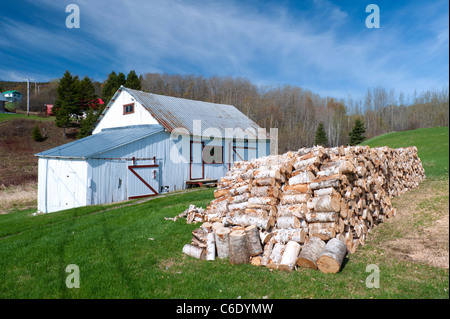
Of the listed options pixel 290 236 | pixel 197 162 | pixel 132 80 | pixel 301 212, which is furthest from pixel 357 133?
pixel 290 236

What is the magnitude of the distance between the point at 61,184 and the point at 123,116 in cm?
819

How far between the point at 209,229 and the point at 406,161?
12582 mm

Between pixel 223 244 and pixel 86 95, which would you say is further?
pixel 86 95

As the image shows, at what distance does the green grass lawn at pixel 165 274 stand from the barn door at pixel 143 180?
872 centimetres

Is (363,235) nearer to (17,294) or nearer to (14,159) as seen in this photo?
(17,294)

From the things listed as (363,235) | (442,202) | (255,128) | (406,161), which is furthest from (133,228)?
(255,128)

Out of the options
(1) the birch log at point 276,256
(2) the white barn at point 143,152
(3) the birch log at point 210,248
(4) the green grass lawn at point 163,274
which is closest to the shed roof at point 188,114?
(2) the white barn at point 143,152

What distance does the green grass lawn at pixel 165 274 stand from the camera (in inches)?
204

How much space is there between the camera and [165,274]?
614 cm

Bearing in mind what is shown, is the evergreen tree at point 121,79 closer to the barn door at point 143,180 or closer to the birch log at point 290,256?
the barn door at point 143,180

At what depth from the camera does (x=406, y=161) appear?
48.3 ft

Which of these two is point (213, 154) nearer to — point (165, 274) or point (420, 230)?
point (420, 230)

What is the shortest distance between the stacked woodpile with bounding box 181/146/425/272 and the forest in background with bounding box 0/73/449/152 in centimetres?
4310

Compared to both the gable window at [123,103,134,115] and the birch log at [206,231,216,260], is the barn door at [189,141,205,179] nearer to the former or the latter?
the gable window at [123,103,134,115]
